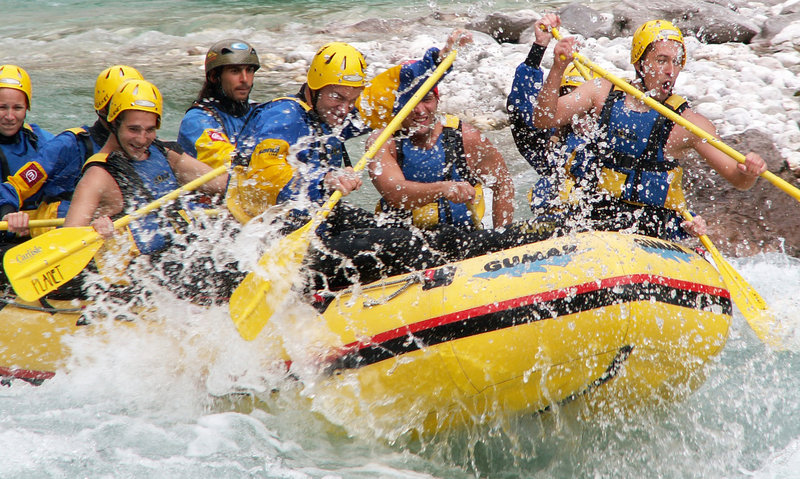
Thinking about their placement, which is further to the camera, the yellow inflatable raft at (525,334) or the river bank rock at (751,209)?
the river bank rock at (751,209)

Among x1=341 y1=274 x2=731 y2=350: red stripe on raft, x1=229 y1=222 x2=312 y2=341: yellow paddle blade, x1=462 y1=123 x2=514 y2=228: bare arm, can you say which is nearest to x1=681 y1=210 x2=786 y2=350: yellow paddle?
x1=341 y1=274 x2=731 y2=350: red stripe on raft

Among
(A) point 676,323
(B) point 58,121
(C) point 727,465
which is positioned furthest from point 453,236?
(B) point 58,121

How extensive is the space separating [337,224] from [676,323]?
1985mm

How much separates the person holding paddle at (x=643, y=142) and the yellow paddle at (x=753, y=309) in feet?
0.82

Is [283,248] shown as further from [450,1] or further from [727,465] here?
[450,1]

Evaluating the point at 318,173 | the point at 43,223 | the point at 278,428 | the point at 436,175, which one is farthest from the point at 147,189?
the point at 436,175

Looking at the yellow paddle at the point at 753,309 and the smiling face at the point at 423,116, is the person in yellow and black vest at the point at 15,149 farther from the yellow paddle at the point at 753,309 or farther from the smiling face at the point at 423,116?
the yellow paddle at the point at 753,309

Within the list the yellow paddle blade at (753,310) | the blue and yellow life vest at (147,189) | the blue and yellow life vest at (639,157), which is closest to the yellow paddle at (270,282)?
the blue and yellow life vest at (147,189)

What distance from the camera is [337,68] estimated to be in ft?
12.6

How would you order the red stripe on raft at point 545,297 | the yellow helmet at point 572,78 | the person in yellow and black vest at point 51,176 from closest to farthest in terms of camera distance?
the red stripe on raft at point 545,297 < the person in yellow and black vest at point 51,176 < the yellow helmet at point 572,78

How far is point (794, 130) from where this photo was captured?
21.8ft

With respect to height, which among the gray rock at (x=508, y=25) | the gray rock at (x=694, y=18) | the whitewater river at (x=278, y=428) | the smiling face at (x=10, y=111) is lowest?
the gray rock at (x=508, y=25)

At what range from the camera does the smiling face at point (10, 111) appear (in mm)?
4598

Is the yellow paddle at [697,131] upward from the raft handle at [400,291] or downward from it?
upward
